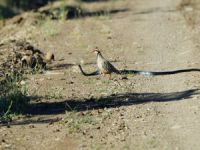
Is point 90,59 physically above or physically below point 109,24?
below

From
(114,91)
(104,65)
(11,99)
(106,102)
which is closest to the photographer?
(11,99)

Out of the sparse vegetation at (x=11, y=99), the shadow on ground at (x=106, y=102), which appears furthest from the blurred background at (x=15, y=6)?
the shadow on ground at (x=106, y=102)

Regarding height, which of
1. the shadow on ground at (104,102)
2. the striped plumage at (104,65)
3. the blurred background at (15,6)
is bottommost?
the shadow on ground at (104,102)

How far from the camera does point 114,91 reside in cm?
1254

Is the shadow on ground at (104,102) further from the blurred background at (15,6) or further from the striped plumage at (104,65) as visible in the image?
the blurred background at (15,6)

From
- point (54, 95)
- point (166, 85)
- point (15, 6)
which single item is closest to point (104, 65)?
point (166, 85)

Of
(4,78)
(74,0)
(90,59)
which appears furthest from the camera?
(74,0)

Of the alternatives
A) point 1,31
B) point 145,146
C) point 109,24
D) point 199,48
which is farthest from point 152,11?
point 145,146

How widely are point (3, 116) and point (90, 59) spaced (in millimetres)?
5104

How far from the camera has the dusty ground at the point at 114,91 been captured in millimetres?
Result: 9930

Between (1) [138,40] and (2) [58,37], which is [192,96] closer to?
(1) [138,40]

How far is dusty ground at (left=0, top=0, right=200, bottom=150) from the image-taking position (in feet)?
32.6

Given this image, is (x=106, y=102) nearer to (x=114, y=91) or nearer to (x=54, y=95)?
(x=114, y=91)

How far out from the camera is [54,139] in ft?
32.9
